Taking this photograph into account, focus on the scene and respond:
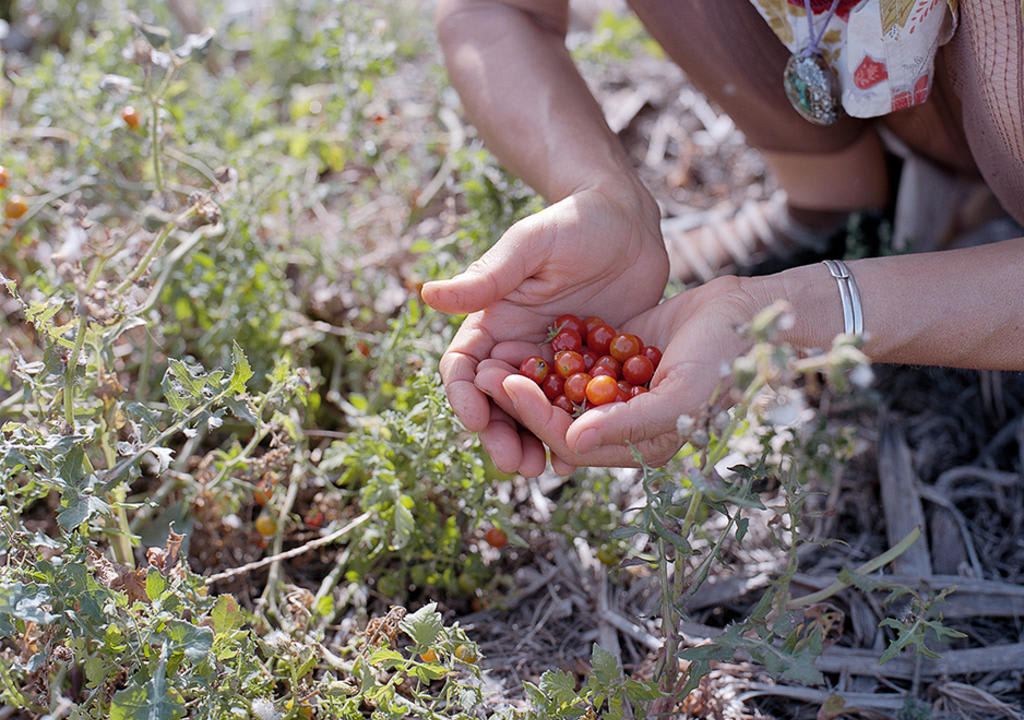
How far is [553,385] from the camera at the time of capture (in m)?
1.75

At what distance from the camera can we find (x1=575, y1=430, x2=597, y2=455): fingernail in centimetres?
148

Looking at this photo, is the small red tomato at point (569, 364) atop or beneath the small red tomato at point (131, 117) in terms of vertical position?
beneath

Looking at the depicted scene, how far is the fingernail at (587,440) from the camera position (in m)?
1.48

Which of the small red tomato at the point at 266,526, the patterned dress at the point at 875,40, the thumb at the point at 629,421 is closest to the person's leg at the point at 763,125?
the patterned dress at the point at 875,40

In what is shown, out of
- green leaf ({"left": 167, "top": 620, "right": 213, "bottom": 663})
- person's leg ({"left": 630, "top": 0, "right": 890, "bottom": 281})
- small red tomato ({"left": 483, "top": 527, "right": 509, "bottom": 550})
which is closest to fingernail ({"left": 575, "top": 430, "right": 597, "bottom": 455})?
small red tomato ({"left": 483, "top": 527, "right": 509, "bottom": 550})

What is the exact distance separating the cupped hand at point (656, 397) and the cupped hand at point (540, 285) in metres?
0.04

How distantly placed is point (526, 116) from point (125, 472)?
3.93 feet

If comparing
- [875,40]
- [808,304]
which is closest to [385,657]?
[808,304]

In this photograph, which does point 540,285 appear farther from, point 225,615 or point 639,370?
point 225,615

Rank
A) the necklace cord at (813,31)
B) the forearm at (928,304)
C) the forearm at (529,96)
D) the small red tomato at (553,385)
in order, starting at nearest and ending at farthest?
Answer: the forearm at (928,304)
the small red tomato at (553,385)
the necklace cord at (813,31)
the forearm at (529,96)

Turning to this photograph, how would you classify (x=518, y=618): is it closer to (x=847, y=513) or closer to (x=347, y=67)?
(x=847, y=513)

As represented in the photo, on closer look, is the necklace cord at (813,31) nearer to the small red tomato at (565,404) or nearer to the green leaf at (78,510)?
the small red tomato at (565,404)

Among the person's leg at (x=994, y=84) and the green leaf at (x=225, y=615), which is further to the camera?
the person's leg at (x=994, y=84)

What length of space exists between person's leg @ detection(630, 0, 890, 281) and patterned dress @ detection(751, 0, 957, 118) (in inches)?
5.4
